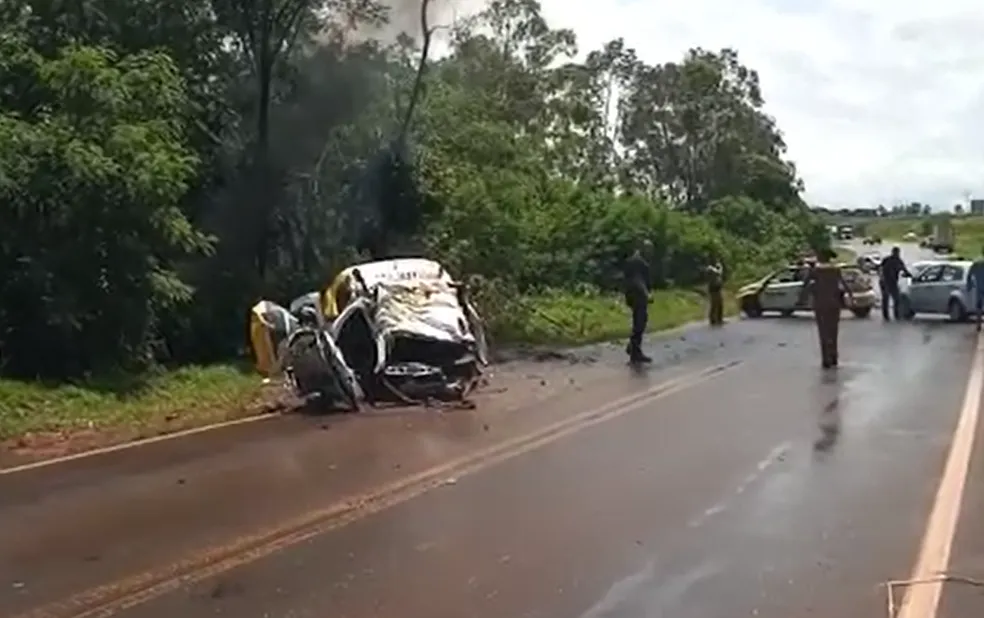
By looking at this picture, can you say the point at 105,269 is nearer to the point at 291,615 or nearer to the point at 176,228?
the point at 176,228

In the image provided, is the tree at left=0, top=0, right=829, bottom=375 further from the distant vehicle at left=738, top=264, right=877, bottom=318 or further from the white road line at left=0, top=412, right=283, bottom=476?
the distant vehicle at left=738, top=264, right=877, bottom=318

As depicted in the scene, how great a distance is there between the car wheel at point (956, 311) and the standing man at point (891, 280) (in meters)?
1.56

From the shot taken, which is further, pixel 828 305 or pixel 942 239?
pixel 942 239

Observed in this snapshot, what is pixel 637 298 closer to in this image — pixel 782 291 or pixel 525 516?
pixel 525 516

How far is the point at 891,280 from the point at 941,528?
29.8 meters

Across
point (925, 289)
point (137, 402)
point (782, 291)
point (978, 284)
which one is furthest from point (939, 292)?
point (137, 402)

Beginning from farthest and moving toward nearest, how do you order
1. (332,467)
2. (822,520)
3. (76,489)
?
1. (332,467)
2. (76,489)
3. (822,520)

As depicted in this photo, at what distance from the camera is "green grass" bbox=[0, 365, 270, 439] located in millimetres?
16250

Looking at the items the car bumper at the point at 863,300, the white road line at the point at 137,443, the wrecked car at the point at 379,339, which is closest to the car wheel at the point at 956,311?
the car bumper at the point at 863,300

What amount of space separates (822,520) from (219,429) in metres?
7.59

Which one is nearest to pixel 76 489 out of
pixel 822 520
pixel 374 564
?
pixel 374 564

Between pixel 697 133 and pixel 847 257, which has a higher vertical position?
pixel 697 133

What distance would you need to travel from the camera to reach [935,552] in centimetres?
930

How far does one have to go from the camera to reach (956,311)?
37500 millimetres
